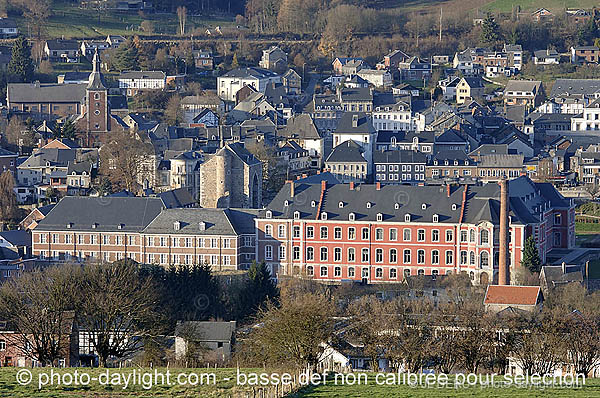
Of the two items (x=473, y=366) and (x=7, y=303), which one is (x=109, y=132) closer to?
(x=7, y=303)

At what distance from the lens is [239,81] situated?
316ft

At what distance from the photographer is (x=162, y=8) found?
11550 centimetres

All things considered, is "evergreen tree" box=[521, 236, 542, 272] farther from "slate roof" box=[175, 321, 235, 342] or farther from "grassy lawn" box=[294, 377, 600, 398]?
"grassy lawn" box=[294, 377, 600, 398]

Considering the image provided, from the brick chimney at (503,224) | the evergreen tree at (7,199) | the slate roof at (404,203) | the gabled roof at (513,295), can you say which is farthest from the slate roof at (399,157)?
the gabled roof at (513,295)

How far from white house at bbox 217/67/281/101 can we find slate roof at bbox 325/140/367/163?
819 inches

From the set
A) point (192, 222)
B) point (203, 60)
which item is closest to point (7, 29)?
point (203, 60)

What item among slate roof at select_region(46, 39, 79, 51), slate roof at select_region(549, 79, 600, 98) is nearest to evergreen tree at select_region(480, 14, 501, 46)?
slate roof at select_region(549, 79, 600, 98)

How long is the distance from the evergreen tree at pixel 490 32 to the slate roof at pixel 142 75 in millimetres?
25541

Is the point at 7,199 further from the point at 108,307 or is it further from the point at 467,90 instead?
the point at 467,90

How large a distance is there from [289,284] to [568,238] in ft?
42.6

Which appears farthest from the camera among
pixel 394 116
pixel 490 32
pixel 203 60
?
pixel 490 32

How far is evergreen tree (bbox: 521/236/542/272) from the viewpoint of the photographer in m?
51.6

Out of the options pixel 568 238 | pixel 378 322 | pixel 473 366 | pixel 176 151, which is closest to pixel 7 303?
pixel 378 322

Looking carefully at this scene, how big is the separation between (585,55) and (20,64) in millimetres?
39093
